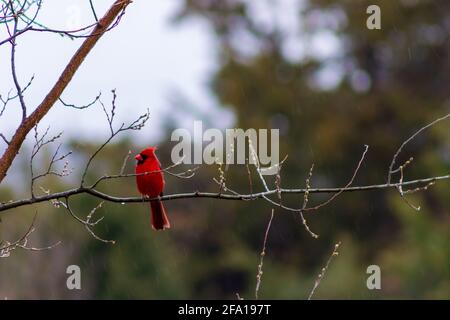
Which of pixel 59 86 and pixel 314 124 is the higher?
pixel 314 124

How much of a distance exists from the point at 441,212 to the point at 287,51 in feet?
21.8

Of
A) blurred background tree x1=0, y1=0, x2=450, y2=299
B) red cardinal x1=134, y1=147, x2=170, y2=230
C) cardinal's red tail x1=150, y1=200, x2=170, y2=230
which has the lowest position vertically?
cardinal's red tail x1=150, y1=200, x2=170, y2=230

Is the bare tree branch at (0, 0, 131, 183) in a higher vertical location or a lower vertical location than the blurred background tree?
lower

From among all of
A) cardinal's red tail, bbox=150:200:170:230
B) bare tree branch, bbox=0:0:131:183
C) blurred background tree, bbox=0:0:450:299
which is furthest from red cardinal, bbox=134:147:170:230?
blurred background tree, bbox=0:0:450:299

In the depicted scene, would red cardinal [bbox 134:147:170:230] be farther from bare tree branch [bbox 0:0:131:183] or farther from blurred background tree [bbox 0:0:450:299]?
blurred background tree [bbox 0:0:450:299]

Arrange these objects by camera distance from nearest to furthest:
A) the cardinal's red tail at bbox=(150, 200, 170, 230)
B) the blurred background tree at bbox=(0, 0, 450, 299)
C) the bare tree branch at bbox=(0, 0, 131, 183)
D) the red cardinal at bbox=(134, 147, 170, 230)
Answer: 1. the bare tree branch at bbox=(0, 0, 131, 183)
2. the red cardinal at bbox=(134, 147, 170, 230)
3. the cardinal's red tail at bbox=(150, 200, 170, 230)
4. the blurred background tree at bbox=(0, 0, 450, 299)

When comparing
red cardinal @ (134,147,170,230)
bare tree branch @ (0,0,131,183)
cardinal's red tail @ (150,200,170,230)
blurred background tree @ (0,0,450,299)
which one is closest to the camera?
bare tree branch @ (0,0,131,183)

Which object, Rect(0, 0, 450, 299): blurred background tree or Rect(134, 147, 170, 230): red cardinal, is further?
Rect(0, 0, 450, 299): blurred background tree

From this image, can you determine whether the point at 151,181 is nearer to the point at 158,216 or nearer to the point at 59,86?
the point at 158,216

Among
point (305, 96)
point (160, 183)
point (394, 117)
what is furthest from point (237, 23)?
point (160, 183)

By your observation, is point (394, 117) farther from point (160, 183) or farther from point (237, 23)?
point (160, 183)

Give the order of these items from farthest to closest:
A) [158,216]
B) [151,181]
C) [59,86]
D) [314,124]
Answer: [314,124], [158,216], [151,181], [59,86]

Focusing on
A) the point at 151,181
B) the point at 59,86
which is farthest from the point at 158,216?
the point at 59,86

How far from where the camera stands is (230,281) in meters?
27.6
